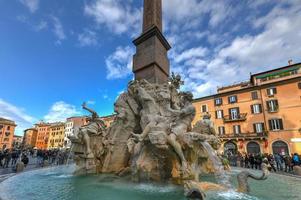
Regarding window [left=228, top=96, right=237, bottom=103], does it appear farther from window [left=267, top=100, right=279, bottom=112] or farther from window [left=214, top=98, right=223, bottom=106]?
window [left=267, top=100, right=279, bottom=112]

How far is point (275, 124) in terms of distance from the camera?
2589 cm

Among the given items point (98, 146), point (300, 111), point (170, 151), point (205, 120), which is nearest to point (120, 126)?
point (98, 146)

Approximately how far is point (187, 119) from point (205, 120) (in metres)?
2.71

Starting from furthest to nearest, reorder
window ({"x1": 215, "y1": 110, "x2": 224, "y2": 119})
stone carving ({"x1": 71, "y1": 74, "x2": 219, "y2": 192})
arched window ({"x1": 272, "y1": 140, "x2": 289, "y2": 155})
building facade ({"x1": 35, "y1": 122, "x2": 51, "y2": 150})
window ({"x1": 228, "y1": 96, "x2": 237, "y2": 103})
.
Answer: building facade ({"x1": 35, "y1": 122, "x2": 51, "y2": 150}) < window ({"x1": 215, "y1": 110, "x2": 224, "y2": 119}) < window ({"x1": 228, "y1": 96, "x2": 237, "y2": 103}) < arched window ({"x1": 272, "y1": 140, "x2": 289, "y2": 155}) < stone carving ({"x1": 71, "y1": 74, "x2": 219, "y2": 192})

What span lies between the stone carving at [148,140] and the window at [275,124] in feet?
76.0

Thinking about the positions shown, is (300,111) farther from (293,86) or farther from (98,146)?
(98,146)

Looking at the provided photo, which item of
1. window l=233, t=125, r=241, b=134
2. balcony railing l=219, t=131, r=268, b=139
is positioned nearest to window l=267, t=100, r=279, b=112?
balcony railing l=219, t=131, r=268, b=139

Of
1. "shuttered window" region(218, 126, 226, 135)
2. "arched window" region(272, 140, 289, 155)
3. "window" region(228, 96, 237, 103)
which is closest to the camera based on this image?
"arched window" region(272, 140, 289, 155)

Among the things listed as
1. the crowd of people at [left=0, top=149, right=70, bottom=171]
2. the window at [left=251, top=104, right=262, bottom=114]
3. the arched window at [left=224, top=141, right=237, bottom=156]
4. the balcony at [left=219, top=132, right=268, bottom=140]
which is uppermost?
the window at [left=251, top=104, right=262, bottom=114]

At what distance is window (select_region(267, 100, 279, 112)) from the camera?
26.3 m

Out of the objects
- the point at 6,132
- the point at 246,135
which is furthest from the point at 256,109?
the point at 6,132

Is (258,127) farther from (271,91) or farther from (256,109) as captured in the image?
(271,91)

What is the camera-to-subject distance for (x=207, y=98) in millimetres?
33688

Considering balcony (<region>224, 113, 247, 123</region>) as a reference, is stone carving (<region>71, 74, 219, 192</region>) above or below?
below
